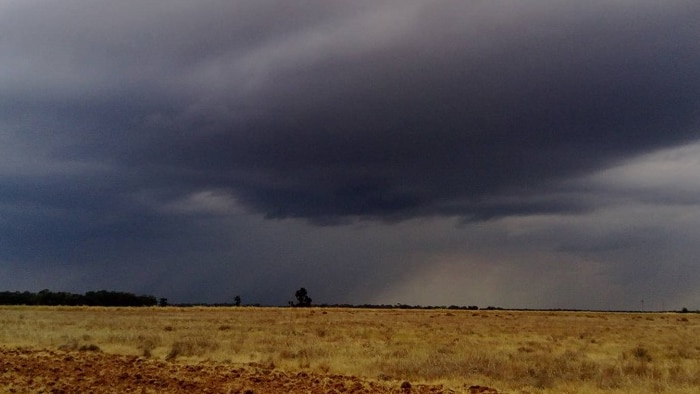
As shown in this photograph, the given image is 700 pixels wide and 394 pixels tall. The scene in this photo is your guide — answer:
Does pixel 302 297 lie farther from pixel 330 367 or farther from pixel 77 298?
pixel 330 367

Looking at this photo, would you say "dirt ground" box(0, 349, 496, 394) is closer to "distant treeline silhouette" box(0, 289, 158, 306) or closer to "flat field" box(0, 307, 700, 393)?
"flat field" box(0, 307, 700, 393)

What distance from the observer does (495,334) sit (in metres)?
41.9

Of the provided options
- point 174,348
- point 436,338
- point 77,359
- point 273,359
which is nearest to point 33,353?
point 77,359

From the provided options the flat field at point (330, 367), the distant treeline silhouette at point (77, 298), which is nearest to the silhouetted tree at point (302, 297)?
the distant treeline silhouette at point (77, 298)

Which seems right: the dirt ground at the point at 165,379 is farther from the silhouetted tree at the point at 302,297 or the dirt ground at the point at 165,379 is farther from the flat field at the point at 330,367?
the silhouetted tree at the point at 302,297

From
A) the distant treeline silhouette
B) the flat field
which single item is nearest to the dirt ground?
the flat field

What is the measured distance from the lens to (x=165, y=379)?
664 inches

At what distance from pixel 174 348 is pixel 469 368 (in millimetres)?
12611

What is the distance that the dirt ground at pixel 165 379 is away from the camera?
15.5 metres

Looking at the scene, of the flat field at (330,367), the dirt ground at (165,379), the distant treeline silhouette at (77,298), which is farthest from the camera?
the distant treeline silhouette at (77,298)

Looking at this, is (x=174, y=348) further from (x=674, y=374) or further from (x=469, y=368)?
(x=674, y=374)

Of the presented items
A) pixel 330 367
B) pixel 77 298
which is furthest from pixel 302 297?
pixel 330 367

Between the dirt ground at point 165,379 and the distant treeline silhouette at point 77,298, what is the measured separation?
133001 mm

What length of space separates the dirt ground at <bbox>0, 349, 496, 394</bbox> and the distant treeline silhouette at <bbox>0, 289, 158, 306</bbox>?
436 ft
